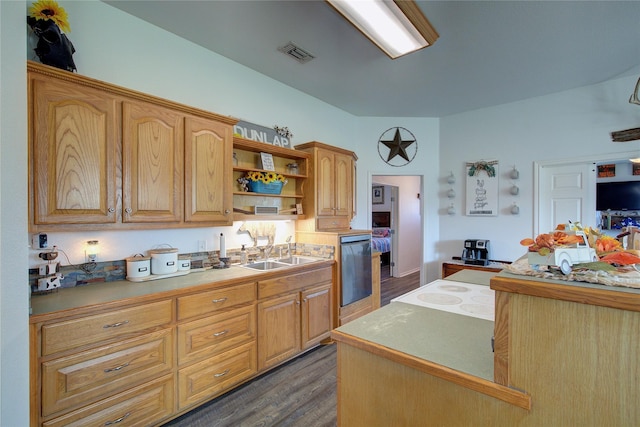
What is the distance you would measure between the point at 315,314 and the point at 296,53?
257cm

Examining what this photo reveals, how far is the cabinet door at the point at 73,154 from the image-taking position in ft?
5.27

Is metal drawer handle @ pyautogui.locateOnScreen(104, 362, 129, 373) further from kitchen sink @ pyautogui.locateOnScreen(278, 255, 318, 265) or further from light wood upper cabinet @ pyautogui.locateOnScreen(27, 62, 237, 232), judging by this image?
kitchen sink @ pyautogui.locateOnScreen(278, 255, 318, 265)

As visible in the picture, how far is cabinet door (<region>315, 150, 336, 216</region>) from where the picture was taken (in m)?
3.33

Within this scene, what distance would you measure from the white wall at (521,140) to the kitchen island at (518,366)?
11.3 feet

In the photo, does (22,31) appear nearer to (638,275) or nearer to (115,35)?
(115,35)

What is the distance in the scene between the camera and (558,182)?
371cm

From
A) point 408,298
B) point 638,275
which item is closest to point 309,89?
point 408,298

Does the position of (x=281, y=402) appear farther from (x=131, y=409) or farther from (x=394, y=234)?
(x=394, y=234)

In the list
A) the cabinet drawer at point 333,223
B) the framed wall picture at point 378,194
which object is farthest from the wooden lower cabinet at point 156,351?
the framed wall picture at point 378,194

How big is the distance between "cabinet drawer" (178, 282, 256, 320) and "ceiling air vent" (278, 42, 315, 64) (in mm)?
2125

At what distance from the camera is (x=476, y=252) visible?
406 centimetres

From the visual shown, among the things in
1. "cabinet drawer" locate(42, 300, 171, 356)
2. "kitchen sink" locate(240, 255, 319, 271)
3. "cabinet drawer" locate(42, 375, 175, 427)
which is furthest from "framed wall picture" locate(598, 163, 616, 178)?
"cabinet drawer" locate(42, 375, 175, 427)

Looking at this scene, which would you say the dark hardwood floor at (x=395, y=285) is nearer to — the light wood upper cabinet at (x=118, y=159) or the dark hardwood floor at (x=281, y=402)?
the dark hardwood floor at (x=281, y=402)

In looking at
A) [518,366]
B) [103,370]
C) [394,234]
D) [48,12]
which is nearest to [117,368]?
[103,370]
